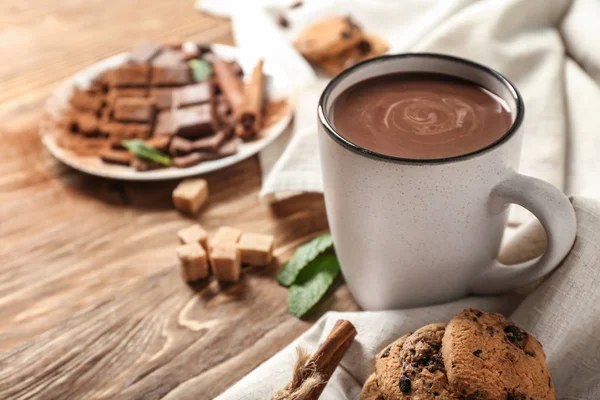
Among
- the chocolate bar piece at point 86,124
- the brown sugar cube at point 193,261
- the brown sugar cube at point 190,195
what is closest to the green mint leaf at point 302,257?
the brown sugar cube at point 193,261

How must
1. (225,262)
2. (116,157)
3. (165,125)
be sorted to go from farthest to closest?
(165,125) < (116,157) < (225,262)

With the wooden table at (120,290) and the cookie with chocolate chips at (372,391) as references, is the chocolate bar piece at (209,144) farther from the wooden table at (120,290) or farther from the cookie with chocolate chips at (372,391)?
the cookie with chocolate chips at (372,391)

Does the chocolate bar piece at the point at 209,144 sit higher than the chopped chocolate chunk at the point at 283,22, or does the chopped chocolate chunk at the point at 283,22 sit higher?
the chopped chocolate chunk at the point at 283,22

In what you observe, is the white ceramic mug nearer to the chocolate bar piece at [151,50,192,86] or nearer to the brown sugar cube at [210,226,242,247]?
the brown sugar cube at [210,226,242,247]

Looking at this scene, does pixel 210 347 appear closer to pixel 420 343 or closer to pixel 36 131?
pixel 420 343

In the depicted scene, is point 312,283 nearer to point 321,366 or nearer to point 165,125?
point 321,366

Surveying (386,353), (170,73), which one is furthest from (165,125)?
(386,353)

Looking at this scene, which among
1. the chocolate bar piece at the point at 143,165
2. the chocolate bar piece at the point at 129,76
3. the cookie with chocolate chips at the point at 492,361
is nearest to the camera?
the cookie with chocolate chips at the point at 492,361
